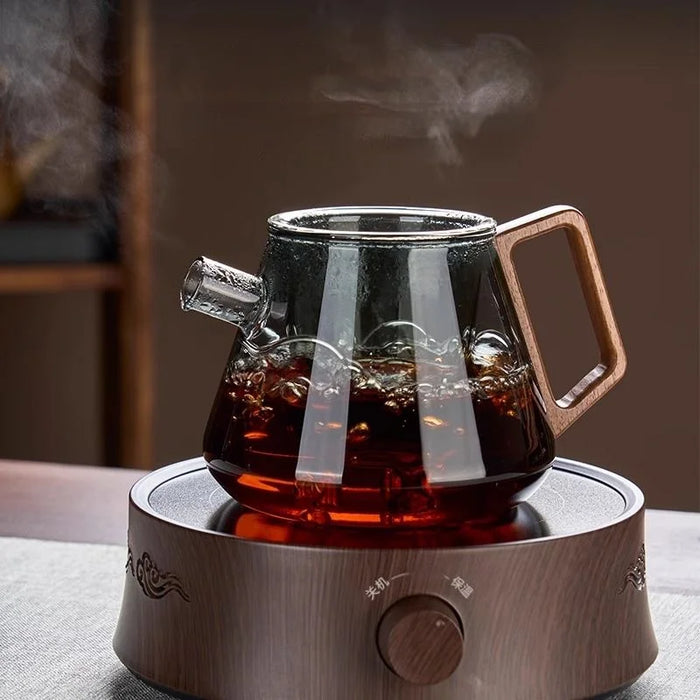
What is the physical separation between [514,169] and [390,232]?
157cm

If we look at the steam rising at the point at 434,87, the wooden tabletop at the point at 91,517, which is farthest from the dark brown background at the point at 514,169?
the wooden tabletop at the point at 91,517

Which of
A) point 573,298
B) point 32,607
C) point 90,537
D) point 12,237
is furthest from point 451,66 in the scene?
point 32,607

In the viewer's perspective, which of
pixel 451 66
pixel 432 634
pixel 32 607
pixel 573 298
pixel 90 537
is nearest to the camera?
pixel 432 634

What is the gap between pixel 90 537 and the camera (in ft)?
3.39

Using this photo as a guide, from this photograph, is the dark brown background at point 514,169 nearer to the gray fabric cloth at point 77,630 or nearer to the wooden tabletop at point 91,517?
the wooden tabletop at point 91,517

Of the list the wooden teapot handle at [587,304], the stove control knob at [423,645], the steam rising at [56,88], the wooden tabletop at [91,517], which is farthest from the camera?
the steam rising at [56,88]

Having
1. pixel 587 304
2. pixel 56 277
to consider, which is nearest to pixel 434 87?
pixel 56 277

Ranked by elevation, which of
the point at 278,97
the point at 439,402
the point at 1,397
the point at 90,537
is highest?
the point at 278,97

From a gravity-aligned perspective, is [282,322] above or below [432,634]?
above

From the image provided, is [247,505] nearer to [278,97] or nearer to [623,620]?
[623,620]

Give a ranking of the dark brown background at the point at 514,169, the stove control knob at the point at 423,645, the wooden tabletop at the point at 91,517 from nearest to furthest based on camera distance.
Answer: the stove control knob at the point at 423,645
the wooden tabletop at the point at 91,517
the dark brown background at the point at 514,169

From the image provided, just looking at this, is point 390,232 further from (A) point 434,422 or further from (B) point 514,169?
(B) point 514,169

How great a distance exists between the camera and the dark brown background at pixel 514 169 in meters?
2.22

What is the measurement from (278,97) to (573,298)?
0.67 metres
